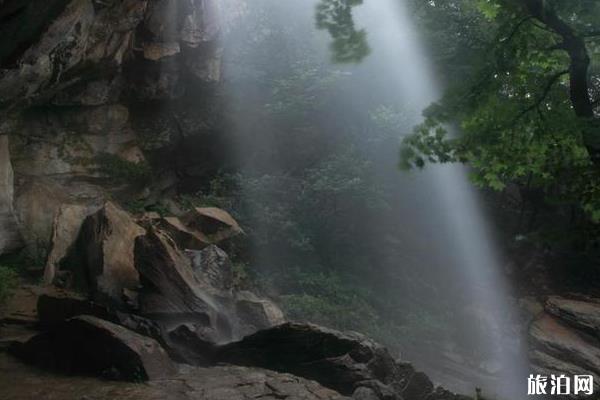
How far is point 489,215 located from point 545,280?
3.21 m

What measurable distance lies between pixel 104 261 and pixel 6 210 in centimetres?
261

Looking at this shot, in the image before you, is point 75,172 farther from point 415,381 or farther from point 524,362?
point 524,362

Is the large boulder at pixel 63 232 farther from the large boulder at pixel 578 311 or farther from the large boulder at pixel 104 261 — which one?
the large boulder at pixel 578 311

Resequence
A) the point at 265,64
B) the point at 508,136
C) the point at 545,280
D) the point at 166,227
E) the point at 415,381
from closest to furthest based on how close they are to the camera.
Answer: the point at 508,136
the point at 415,381
the point at 166,227
the point at 545,280
the point at 265,64

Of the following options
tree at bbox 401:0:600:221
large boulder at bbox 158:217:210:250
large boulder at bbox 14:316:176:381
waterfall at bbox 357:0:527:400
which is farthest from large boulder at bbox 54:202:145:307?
waterfall at bbox 357:0:527:400

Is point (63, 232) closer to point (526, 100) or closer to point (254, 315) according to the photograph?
point (254, 315)

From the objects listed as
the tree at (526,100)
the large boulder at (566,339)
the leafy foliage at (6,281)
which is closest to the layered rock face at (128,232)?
the leafy foliage at (6,281)

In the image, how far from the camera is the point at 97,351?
8188 millimetres

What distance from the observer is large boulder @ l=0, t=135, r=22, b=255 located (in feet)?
37.3

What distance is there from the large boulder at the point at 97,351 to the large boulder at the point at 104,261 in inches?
79.5

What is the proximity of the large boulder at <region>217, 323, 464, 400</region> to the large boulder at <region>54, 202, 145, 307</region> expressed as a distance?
2.84m

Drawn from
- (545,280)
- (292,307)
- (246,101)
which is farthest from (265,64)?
(545,280)

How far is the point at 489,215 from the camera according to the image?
66.4ft

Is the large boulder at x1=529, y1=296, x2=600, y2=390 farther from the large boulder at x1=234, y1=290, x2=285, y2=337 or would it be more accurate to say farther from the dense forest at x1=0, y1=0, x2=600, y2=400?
the large boulder at x1=234, y1=290, x2=285, y2=337
